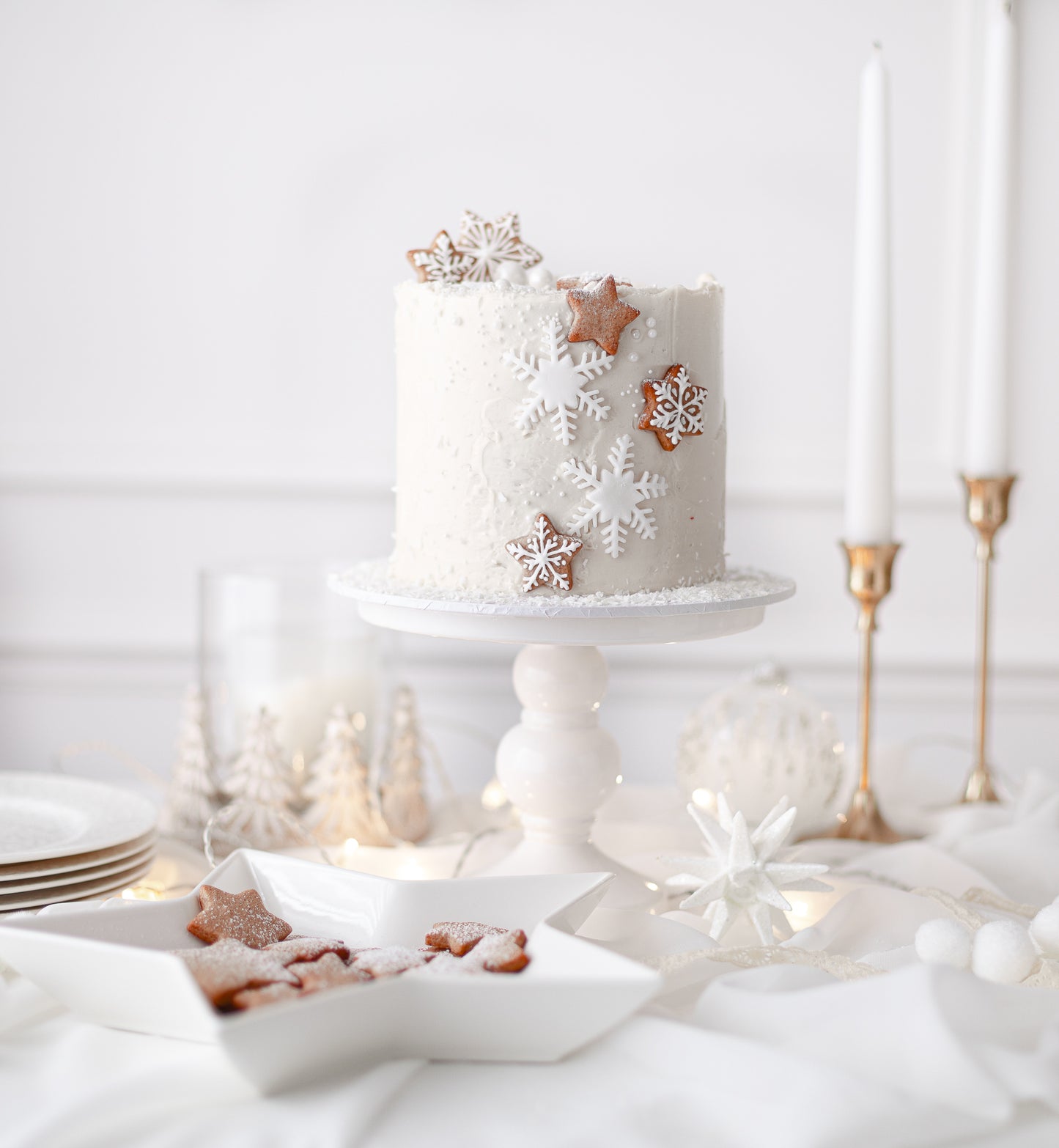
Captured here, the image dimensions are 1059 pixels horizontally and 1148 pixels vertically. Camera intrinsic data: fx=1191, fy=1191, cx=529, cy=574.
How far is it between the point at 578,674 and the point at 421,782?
36 centimetres

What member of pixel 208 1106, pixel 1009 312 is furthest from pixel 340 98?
pixel 208 1106

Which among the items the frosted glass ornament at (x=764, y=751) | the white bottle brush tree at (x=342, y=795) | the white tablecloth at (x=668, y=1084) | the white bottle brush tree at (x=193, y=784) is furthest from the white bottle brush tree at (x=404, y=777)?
the white tablecloth at (x=668, y=1084)

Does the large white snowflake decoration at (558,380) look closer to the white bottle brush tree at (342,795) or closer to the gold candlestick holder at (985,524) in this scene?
the white bottle brush tree at (342,795)

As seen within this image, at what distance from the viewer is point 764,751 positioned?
107 cm

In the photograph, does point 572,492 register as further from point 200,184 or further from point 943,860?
point 200,184

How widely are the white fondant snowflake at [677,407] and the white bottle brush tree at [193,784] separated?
56 cm

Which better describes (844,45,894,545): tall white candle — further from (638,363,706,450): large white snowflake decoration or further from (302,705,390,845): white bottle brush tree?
(302,705,390,845): white bottle brush tree

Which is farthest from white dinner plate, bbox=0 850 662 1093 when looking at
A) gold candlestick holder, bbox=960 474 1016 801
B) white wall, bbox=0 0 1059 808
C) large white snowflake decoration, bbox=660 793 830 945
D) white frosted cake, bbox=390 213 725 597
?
white wall, bbox=0 0 1059 808

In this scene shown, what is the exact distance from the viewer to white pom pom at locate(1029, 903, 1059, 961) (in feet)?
2.43

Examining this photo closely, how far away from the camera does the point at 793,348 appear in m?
1.60

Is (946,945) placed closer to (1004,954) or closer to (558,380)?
(1004,954)

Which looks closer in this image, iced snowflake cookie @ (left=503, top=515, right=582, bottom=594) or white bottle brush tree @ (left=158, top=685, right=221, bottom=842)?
iced snowflake cookie @ (left=503, top=515, right=582, bottom=594)

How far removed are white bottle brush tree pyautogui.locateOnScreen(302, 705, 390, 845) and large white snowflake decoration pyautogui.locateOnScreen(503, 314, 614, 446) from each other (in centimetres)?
43

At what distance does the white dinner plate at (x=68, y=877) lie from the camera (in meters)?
0.82
